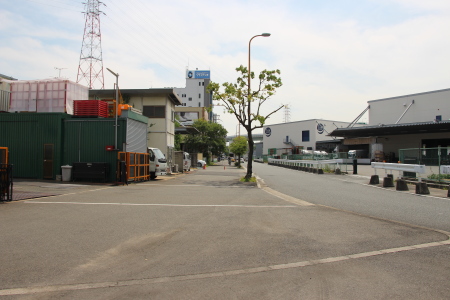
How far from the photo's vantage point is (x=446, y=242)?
620cm

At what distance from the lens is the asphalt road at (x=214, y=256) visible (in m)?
4.07

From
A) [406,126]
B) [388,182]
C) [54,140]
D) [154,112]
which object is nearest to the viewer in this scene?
[388,182]

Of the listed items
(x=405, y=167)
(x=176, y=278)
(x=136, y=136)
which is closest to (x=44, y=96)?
(x=136, y=136)

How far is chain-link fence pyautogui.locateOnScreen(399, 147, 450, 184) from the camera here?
1559 cm

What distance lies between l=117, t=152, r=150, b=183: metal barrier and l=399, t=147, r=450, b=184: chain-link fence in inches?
597

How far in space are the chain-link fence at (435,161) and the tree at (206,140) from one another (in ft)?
138

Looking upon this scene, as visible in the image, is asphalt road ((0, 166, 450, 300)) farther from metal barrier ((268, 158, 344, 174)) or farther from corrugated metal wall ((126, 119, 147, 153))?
metal barrier ((268, 158, 344, 174))

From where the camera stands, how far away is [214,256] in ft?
17.5

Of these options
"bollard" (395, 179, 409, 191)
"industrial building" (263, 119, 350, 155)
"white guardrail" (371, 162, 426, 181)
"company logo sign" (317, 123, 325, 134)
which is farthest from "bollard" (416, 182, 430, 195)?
"company logo sign" (317, 123, 325, 134)

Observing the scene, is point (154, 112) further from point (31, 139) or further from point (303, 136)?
point (303, 136)

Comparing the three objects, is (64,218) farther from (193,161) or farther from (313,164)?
(193,161)

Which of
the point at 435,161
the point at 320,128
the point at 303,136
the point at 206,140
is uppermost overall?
the point at 320,128

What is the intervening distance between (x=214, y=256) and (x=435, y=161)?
14982mm

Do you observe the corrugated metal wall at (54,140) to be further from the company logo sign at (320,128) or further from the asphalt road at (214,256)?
the company logo sign at (320,128)
